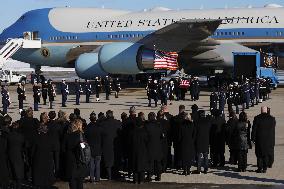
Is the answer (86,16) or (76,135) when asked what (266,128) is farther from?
(86,16)

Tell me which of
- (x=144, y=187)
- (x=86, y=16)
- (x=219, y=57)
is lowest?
(x=144, y=187)

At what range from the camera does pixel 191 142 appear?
13.4 m

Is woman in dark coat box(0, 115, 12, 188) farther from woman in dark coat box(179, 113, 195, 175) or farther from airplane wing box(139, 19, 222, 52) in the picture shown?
airplane wing box(139, 19, 222, 52)

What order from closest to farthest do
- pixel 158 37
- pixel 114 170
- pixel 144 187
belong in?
pixel 144 187 < pixel 114 170 < pixel 158 37

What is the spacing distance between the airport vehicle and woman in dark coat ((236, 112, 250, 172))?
2211cm

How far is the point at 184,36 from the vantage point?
119 feet

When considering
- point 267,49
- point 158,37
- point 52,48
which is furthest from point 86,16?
point 267,49

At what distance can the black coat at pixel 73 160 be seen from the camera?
11156 millimetres

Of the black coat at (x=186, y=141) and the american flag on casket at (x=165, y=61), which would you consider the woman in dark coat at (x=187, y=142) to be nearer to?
the black coat at (x=186, y=141)

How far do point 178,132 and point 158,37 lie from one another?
22304 millimetres

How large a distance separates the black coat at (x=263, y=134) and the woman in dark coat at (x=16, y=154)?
4939 millimetres

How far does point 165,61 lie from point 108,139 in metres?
21.9

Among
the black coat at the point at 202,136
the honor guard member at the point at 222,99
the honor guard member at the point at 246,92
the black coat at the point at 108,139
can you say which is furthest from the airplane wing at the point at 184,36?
the black coat at the point at 108,139

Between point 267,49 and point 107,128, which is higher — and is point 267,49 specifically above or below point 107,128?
above
